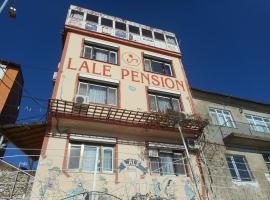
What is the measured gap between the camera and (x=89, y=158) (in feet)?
40.3

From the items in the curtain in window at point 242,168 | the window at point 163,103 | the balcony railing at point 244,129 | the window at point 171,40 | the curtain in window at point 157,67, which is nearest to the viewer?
the curtain in window at point 242,168

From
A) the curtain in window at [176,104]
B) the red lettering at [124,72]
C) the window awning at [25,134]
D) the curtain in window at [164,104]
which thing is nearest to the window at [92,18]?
the red lettering at [124,72]

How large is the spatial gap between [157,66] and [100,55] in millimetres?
4279

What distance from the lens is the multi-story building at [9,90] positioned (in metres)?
16.6

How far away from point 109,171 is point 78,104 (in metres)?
3.56

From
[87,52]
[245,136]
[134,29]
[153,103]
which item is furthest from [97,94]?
[245,136]

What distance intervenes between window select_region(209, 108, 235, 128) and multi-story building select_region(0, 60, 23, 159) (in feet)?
45.1

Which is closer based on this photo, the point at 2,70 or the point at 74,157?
the point at 74,157

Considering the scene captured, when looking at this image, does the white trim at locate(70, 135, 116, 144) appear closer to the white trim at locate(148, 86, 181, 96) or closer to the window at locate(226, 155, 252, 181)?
the white trim at locate(148, 86, 181, 96)

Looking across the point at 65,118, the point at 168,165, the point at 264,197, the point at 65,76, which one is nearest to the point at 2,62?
the point at 65,76

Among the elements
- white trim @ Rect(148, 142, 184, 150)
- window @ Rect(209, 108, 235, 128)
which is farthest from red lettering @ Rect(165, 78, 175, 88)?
white trim @ Rect(148, 142, 184, 150)

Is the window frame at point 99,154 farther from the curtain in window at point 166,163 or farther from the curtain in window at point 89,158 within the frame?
the curtain in window at point 166,163

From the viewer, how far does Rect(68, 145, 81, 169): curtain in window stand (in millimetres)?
11703

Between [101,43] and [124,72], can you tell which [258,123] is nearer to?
[124,72]
